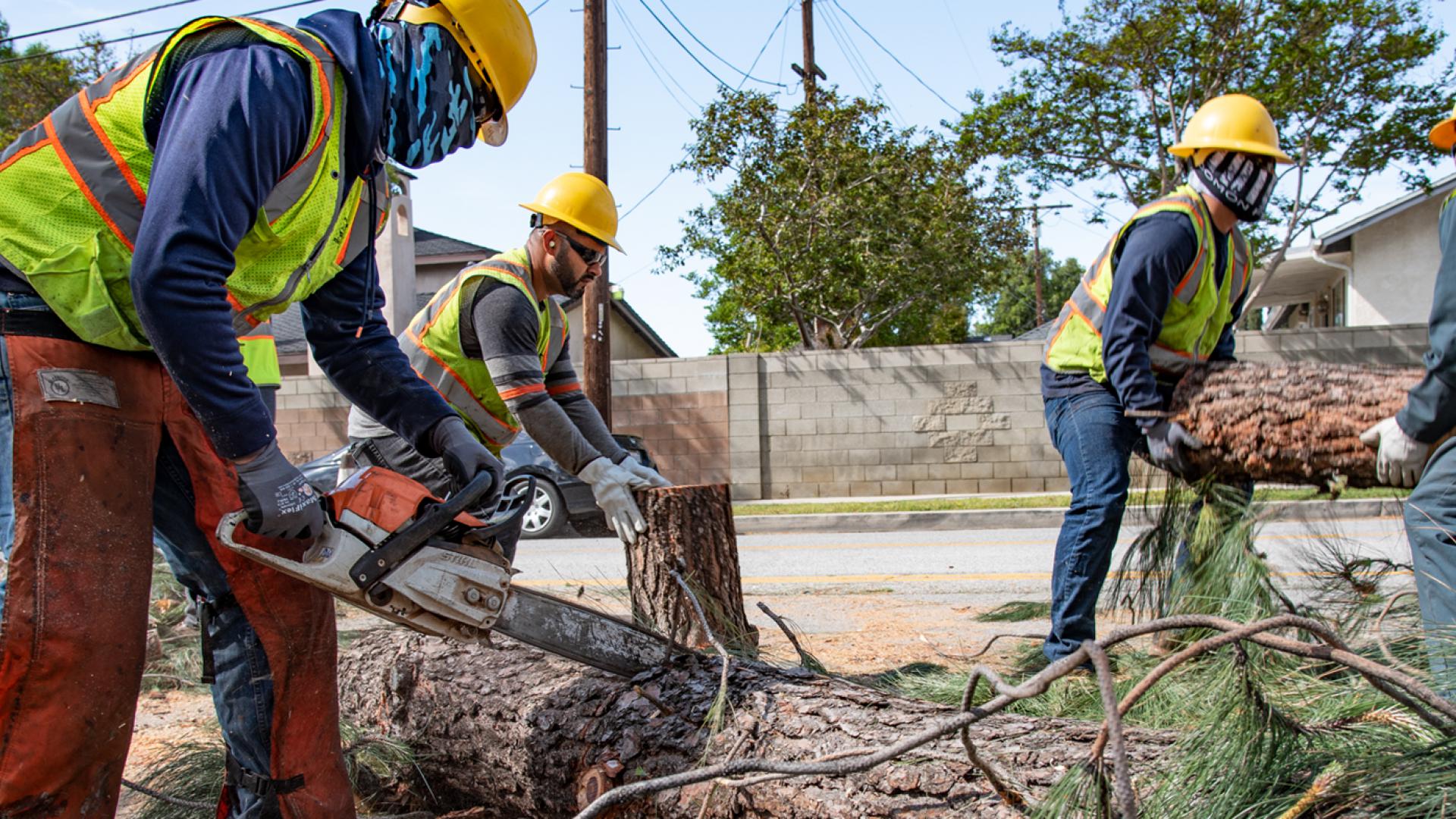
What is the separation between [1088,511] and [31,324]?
2.61 m

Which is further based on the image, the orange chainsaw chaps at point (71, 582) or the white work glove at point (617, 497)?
the white work glove at point (617, 497)

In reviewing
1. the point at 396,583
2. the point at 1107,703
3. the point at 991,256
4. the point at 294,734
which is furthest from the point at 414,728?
the point at 991,256

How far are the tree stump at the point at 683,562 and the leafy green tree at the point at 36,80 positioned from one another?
13753 millimetres

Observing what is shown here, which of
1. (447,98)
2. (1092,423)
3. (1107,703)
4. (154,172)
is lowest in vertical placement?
(1107,703)

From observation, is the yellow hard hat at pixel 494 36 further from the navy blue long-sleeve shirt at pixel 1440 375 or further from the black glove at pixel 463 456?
the navy blue long-sleeve shirt at pixel 1440 375

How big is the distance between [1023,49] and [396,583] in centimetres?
1457

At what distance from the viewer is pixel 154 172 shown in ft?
5.08

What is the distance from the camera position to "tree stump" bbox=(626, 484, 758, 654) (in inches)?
113

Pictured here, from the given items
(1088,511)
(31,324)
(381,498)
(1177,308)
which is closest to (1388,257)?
(1177,308)

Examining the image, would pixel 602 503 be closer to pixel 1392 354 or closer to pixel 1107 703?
pixel 1107 703

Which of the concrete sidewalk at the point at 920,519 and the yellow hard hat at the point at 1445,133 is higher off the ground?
the yellow hard hat at the point at 1445,133

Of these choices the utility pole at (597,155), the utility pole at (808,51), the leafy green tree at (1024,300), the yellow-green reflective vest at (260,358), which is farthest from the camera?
the leafy green tree at (1024,300)

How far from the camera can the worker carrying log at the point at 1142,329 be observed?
2.90 m

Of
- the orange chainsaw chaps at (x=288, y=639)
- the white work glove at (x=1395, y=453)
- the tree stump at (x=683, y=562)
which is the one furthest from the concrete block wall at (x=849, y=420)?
the orange chainsaw chaps at (x=288, y=639)
